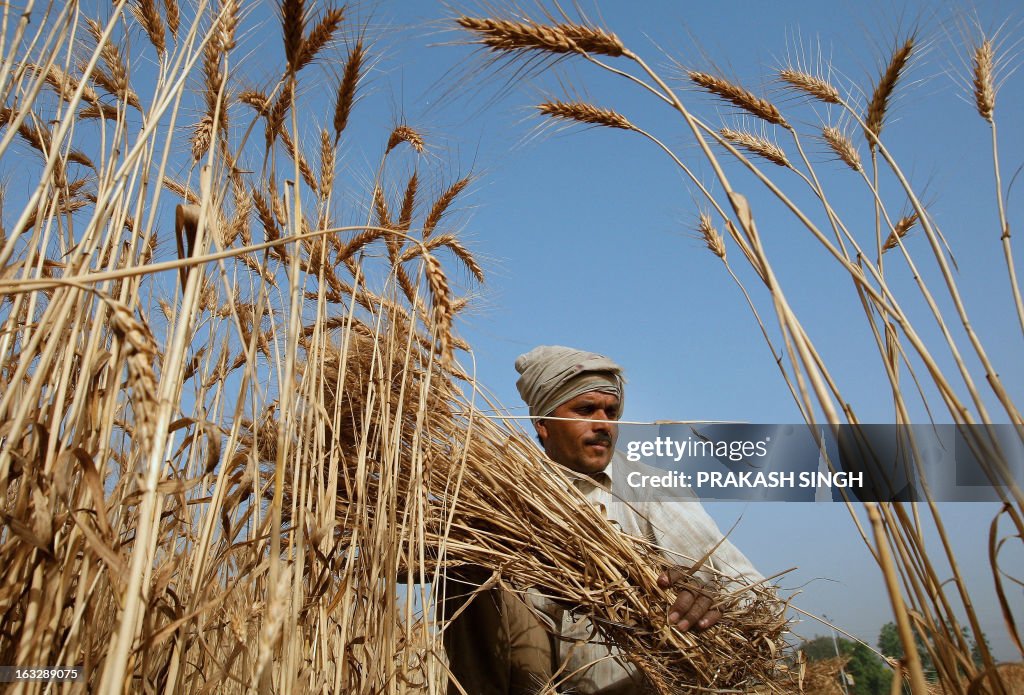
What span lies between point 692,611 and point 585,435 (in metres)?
1.00

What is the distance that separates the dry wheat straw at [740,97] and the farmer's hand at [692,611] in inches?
42.5

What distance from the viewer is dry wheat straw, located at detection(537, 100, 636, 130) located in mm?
1393

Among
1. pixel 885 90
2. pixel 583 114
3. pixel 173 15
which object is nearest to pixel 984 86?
pixel 885 90

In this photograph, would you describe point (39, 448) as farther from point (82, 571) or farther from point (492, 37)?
point (492, 37)

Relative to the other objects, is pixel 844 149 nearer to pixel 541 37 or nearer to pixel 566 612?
pixel 541 37

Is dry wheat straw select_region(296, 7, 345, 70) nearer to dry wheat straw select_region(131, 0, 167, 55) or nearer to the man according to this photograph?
dry wheat straw select_region(131, 0, 167, 55)

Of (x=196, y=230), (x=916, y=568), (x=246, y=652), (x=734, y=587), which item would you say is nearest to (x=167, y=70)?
(x=196, y=230)

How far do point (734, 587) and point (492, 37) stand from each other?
156cm

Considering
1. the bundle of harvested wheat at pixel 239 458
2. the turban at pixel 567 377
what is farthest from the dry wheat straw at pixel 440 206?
the turban at pixel 567 377

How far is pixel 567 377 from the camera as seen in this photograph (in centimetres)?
267

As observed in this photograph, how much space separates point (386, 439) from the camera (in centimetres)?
135

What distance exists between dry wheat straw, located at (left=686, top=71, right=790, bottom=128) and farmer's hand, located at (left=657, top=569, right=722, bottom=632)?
1079 millimetres

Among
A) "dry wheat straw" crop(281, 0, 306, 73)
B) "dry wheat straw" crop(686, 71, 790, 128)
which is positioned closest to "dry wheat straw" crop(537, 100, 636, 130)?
"dry wheat straw" crop(686, 71, 790, 128)

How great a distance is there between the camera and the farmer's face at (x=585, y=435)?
2.61 m
